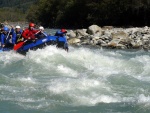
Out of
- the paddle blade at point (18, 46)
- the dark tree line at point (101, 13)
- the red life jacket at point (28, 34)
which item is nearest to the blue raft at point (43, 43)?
the paddle blade at point (18, 46)

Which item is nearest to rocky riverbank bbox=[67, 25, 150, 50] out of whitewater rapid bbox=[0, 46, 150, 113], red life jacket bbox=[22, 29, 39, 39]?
whitewater rapid bbox=[0, 46, 150, 113]

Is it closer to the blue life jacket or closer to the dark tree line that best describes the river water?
the blue life jacket

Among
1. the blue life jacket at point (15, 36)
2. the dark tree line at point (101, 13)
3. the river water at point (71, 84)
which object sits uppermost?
the dark tree line at point (101, 13)

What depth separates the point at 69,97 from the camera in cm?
972

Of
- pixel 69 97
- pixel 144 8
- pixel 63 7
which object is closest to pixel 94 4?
pixel 144 8

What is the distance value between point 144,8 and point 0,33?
1260 inches

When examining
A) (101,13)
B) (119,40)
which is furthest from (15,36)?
(101,13)

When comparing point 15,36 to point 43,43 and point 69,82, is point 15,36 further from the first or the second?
point 69,82

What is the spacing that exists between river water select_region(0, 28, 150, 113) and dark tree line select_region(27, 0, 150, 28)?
34.3 meters

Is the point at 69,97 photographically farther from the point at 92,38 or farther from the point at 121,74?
the point at 92,38

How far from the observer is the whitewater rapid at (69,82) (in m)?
9.33

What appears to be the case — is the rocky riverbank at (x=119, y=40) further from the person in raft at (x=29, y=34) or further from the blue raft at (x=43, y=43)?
the person in raft at (x=29, y=34)

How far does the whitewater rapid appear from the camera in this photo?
933 centimetres

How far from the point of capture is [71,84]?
10.9 m
